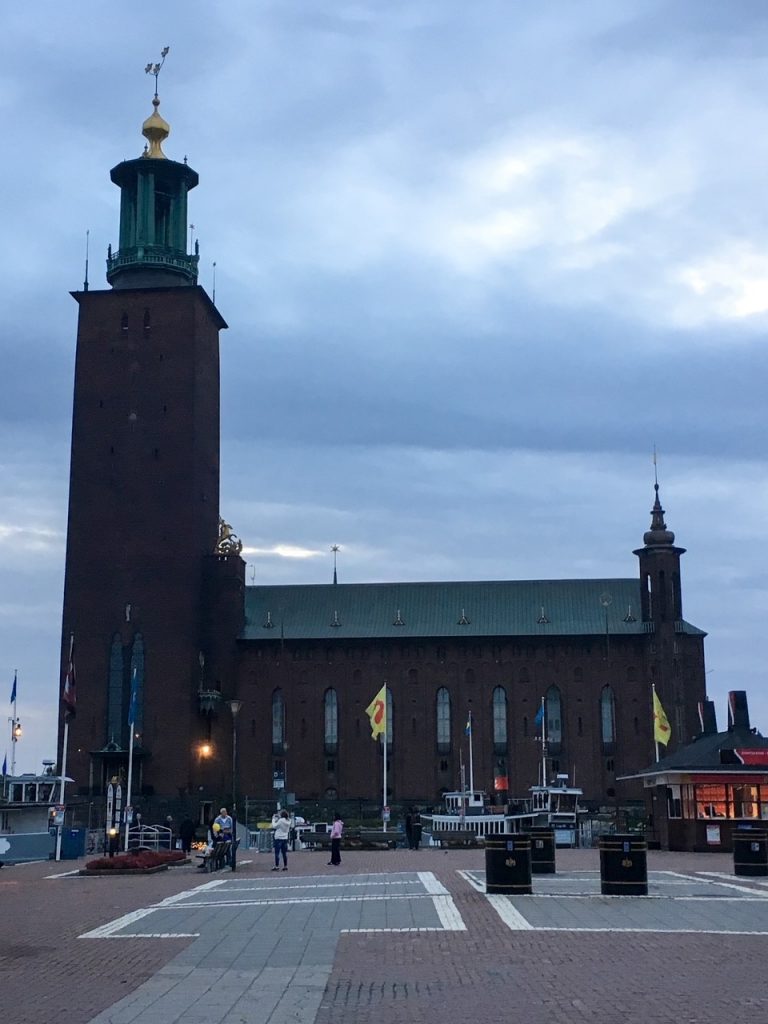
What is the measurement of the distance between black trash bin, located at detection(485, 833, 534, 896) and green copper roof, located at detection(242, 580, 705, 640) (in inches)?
2643

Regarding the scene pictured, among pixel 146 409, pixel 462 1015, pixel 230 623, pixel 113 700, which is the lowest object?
pixel 462 1015

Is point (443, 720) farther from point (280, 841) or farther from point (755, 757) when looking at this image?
point (280, 841)

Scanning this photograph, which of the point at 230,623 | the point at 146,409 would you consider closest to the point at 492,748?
the point at 230,623

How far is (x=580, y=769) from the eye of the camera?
89.1 metres

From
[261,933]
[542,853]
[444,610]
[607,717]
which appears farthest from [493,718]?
[261,933]

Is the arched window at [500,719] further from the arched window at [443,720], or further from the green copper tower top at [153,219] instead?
the green copper tower top at [153,219]

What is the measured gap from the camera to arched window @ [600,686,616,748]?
89062 mm

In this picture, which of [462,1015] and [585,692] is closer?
[462,1015]

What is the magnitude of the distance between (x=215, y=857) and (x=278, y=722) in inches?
2145

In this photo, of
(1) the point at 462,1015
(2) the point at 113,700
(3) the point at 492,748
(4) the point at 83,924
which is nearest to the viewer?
(1) the point at 462,1015

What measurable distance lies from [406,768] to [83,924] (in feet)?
226

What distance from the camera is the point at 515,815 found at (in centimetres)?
6912

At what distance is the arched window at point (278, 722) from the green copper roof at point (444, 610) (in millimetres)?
4276

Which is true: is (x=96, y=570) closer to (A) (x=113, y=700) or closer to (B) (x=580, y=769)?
(A) (x=113, y=700)
